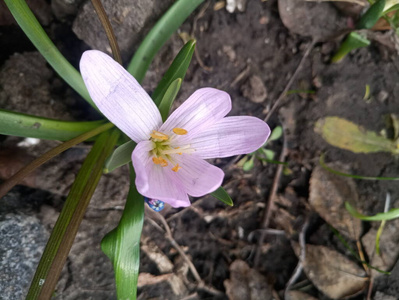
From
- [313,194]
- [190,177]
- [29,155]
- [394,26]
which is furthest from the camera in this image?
[313,194]

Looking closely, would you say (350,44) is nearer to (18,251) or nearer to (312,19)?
(312,19)

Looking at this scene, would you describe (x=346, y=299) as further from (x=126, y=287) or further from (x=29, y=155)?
(x=29, y=155)

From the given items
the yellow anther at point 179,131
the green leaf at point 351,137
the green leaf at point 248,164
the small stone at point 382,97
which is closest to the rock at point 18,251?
the yellow anther at point 179,131

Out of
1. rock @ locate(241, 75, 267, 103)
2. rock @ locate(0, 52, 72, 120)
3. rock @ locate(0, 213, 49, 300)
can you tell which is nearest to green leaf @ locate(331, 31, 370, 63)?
rock @ locate(241, 75, 267, 103)

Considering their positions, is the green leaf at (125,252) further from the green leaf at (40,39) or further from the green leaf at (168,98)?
the green leaf at (40,39)

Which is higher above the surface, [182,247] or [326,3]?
[326,3]

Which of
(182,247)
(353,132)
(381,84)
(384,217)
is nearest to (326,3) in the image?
(381,84)
